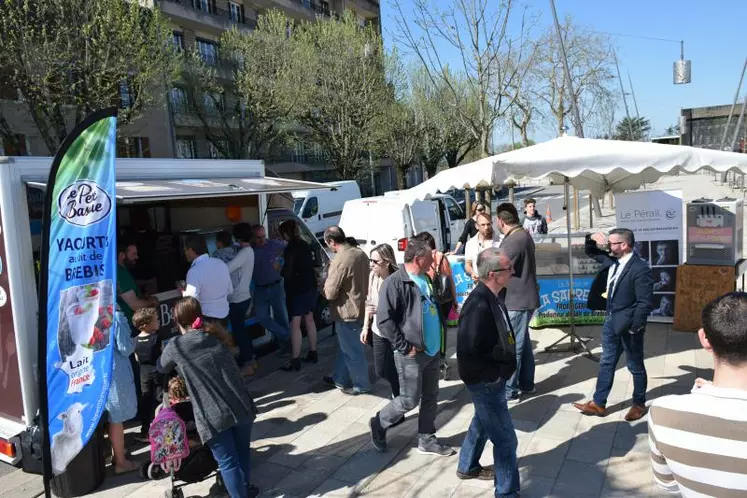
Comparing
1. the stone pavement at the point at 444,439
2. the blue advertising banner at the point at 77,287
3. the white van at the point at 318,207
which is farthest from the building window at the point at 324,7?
the blue advertising banner at the point at 77,287

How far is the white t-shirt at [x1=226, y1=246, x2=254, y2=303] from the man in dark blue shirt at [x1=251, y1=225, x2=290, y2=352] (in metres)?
0.38

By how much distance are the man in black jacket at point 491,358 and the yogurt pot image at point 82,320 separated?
217 cm

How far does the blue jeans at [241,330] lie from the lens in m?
6.23

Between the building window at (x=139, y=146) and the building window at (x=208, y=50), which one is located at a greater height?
the building window at (x=208, y=50)

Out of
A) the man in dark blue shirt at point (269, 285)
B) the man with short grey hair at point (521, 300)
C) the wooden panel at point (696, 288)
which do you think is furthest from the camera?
the wooden panel at point (696, 288)

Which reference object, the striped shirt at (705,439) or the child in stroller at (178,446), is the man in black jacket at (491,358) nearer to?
the striped shirt at (705,439)

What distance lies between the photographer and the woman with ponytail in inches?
135

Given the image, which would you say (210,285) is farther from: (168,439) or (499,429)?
(499,429)

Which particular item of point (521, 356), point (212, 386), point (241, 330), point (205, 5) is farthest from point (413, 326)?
point (205, 5)

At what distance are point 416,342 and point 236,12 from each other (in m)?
32.5

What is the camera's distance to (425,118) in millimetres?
31016

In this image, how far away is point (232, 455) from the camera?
3586 mm

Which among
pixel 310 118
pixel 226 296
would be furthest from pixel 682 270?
pixel 310 118

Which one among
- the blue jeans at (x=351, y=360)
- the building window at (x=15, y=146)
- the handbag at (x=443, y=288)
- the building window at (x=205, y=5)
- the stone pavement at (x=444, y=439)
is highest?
the building window at (x=205, y=5)
